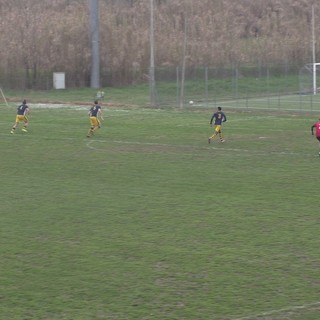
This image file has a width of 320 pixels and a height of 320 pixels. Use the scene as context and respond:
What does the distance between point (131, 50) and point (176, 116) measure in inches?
1133

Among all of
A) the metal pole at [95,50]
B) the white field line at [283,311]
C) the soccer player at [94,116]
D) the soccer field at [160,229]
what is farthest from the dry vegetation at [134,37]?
the white field line at [283,311]

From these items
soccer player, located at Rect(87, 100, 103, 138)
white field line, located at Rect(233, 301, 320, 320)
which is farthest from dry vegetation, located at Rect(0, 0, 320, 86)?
white field line, located at Rect(233, 301, 320, 320)

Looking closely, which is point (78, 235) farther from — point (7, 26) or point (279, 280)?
point (7, 26)

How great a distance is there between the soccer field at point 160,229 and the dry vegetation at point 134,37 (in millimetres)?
33977

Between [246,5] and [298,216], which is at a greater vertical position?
[246,5]

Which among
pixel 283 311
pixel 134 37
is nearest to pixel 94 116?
pixel 283 311

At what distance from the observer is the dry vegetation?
75.8 metres

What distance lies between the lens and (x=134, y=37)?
79.6 meters

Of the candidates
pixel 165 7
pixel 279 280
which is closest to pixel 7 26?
pixel 165 7

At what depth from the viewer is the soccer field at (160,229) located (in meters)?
14.8

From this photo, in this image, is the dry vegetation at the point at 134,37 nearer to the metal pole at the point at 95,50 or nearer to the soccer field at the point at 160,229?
the metal pole at the point at 95,50

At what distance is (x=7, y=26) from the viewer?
8056cm

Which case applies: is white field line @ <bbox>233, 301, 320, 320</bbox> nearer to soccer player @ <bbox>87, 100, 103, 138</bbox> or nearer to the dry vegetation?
soccer player @ <bbox>87, 100, 103, 138</bbox>

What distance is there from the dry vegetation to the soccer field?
111ft
